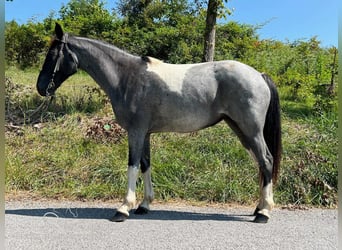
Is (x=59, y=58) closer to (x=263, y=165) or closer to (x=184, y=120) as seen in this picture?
(x=184, y=120)

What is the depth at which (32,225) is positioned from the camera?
4.27 metres

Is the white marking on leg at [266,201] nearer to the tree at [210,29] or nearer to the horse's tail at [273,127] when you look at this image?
the horse's tail at [273,127]

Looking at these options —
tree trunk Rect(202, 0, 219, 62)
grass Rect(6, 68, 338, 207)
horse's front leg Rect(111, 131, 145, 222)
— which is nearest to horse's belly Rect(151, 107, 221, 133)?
horse's front leg Rect(111, 131, 145, 222)

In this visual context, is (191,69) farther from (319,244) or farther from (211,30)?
(211,30)

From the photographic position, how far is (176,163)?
6.05 metres

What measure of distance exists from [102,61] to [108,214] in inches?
74.5

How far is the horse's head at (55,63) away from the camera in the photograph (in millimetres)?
4699

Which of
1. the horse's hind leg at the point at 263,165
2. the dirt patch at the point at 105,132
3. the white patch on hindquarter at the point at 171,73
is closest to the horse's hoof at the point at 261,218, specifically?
the horse's hind leg at the point at 263,165

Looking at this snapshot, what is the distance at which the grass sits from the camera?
5.52 m

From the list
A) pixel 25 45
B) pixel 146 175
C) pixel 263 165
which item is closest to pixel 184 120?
pixel 146 175

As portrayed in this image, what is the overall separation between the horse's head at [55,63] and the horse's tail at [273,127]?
2416 mm

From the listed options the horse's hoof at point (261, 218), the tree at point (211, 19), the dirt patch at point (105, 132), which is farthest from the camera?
the tree at point (211, 19)

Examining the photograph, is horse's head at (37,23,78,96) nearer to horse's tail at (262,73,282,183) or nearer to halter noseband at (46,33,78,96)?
halter noseband at (46,33,78,96)

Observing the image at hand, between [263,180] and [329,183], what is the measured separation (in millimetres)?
1479
